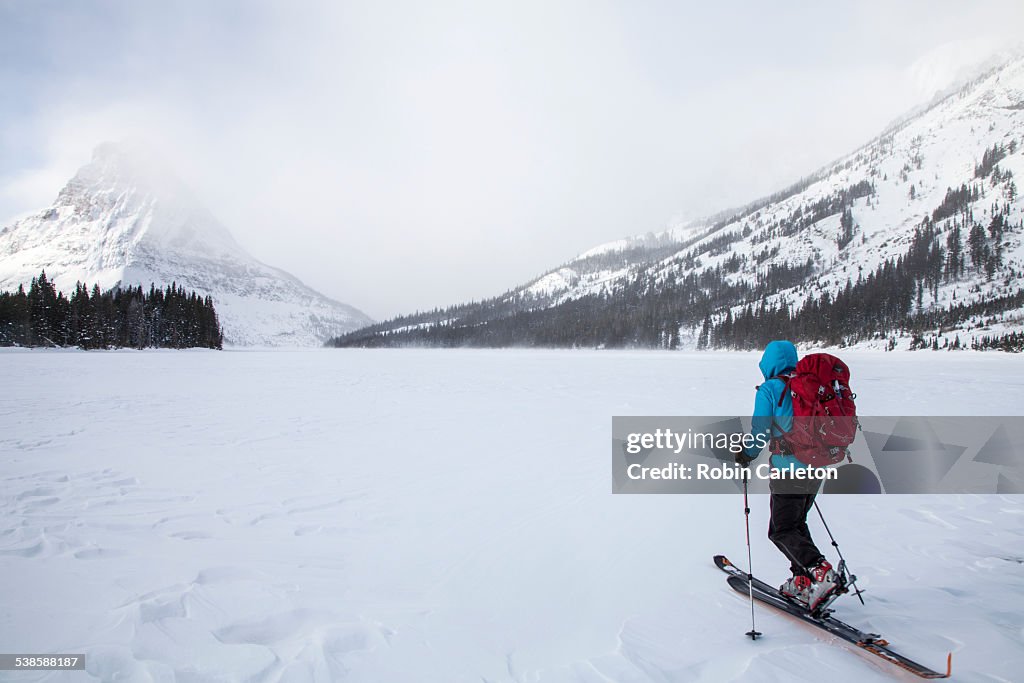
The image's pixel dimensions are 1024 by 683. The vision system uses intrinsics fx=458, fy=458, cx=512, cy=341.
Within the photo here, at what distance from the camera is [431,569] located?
4797 mm

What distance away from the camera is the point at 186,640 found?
11.3 ft

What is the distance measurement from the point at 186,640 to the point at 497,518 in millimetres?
3582

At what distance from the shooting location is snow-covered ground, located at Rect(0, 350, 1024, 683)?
335 cm

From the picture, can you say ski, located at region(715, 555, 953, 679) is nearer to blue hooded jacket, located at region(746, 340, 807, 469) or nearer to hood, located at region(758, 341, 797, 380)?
blue hooded jacket, located at region(746, 340, 807, 469)

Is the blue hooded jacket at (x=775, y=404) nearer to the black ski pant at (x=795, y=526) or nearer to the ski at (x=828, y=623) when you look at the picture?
the black ski pant at (x=795, y=526)

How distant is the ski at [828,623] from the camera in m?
3.19

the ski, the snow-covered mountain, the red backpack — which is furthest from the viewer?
the snow-covered mountain

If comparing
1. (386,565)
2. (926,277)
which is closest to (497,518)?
(386,565)

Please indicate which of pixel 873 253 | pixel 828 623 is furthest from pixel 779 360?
pixel 873 253

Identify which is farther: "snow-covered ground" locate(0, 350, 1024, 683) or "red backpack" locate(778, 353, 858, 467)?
"red backpack" locate(778, 353, 858, 467)

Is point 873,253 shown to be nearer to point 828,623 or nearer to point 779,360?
point 779,360

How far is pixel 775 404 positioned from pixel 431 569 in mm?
3723

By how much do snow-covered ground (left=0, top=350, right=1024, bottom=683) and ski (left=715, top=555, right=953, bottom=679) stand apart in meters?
0.10

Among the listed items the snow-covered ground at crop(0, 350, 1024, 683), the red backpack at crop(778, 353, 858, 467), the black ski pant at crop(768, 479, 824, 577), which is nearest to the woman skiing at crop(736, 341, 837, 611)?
the black ski pant at crop(768, 479, 824, 577)
